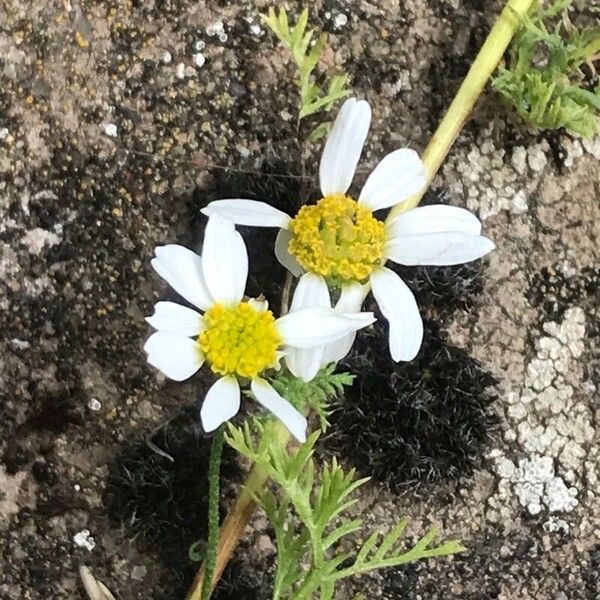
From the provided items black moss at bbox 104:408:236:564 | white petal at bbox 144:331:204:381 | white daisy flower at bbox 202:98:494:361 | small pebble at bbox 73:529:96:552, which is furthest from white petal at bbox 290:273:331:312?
small pebble at bbox 73:529:96:552

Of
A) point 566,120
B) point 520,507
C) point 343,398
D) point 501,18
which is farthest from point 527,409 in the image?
point 501,18

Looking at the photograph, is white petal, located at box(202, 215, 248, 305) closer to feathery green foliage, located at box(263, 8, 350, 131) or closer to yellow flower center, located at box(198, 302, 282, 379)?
yellow flower center, located at box(198, 302, 282, 379)

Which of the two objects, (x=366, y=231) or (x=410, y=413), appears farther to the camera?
(x=410, y=413)

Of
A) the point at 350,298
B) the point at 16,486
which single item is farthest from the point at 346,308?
the point at 16,486

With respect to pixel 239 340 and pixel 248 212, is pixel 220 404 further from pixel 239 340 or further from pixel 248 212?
pixel 248 212

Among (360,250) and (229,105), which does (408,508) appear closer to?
(360,250)

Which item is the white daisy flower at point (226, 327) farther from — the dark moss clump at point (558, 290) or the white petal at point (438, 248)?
the dark moss clump at point (558, 290)
